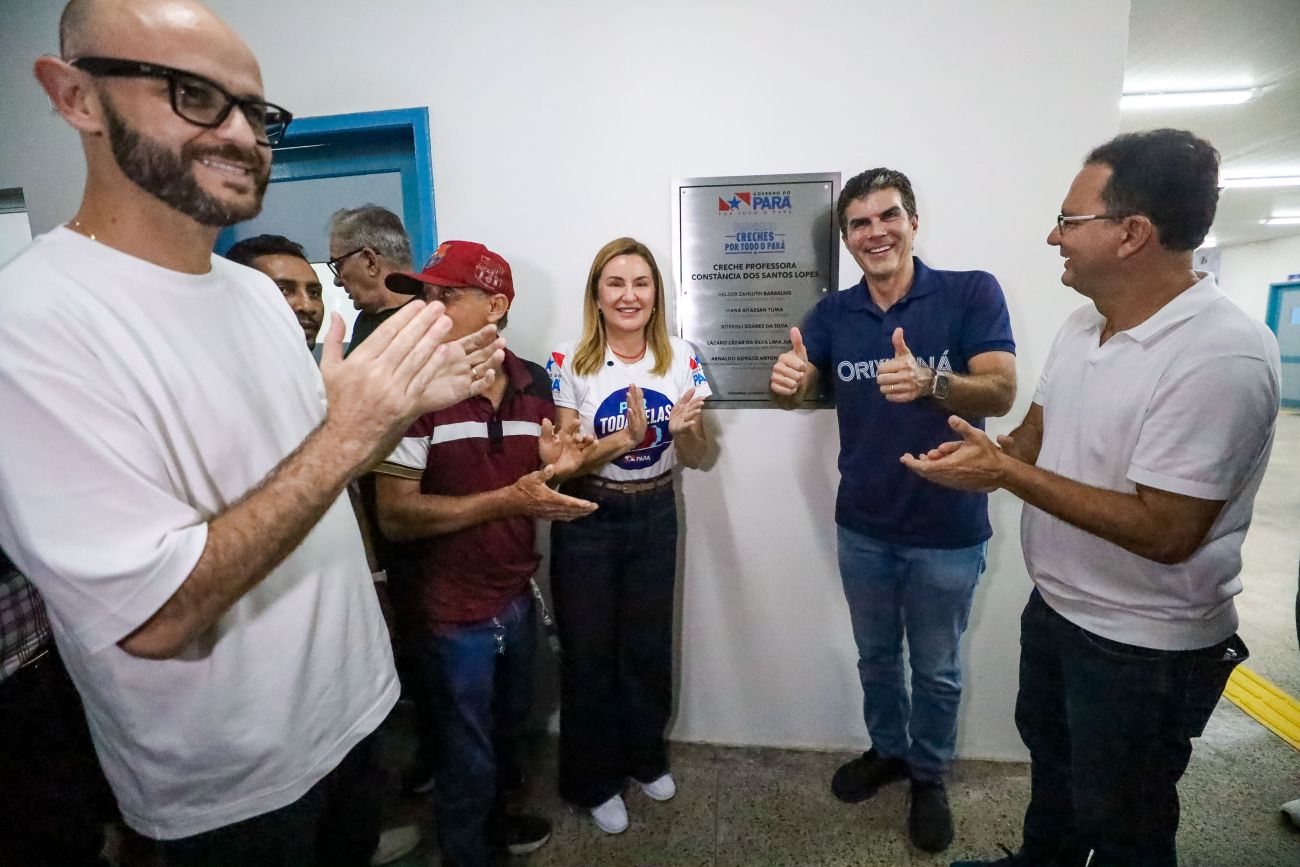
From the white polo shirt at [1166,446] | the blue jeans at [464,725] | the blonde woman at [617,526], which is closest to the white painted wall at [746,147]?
the blonde woman at [617,526]

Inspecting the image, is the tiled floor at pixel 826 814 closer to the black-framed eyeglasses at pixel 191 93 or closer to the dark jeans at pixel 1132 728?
the dark jeans at pixel 1132 728

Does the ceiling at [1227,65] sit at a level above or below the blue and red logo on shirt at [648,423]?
above

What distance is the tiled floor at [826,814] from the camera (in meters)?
1.86

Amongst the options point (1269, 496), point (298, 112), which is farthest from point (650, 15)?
point (1269, 496)

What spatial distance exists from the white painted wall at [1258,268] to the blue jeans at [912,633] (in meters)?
16.1

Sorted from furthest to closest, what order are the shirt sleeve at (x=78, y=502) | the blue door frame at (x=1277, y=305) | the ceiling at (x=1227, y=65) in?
the blue door frame at (x=1277, y=305) < the ceiling at (x=1227, y=65) < the shirt sleeve at (x=78, y=502)

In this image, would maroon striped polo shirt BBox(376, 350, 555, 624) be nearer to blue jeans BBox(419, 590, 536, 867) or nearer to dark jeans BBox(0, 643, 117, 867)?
blue jeans BBox(419, 590, 536, 867)

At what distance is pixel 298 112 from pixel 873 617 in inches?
117

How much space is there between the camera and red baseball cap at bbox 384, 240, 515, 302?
5.51ft

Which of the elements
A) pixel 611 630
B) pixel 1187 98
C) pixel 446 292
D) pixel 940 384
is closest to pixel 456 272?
pixel 446 292

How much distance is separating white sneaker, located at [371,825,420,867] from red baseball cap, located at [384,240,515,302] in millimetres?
1888

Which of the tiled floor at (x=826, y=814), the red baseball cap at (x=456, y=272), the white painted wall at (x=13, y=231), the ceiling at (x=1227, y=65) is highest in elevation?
the ceiling at (x=1227, y=65)

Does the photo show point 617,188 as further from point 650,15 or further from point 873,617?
point 873,617

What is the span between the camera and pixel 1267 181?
25.4 feet
